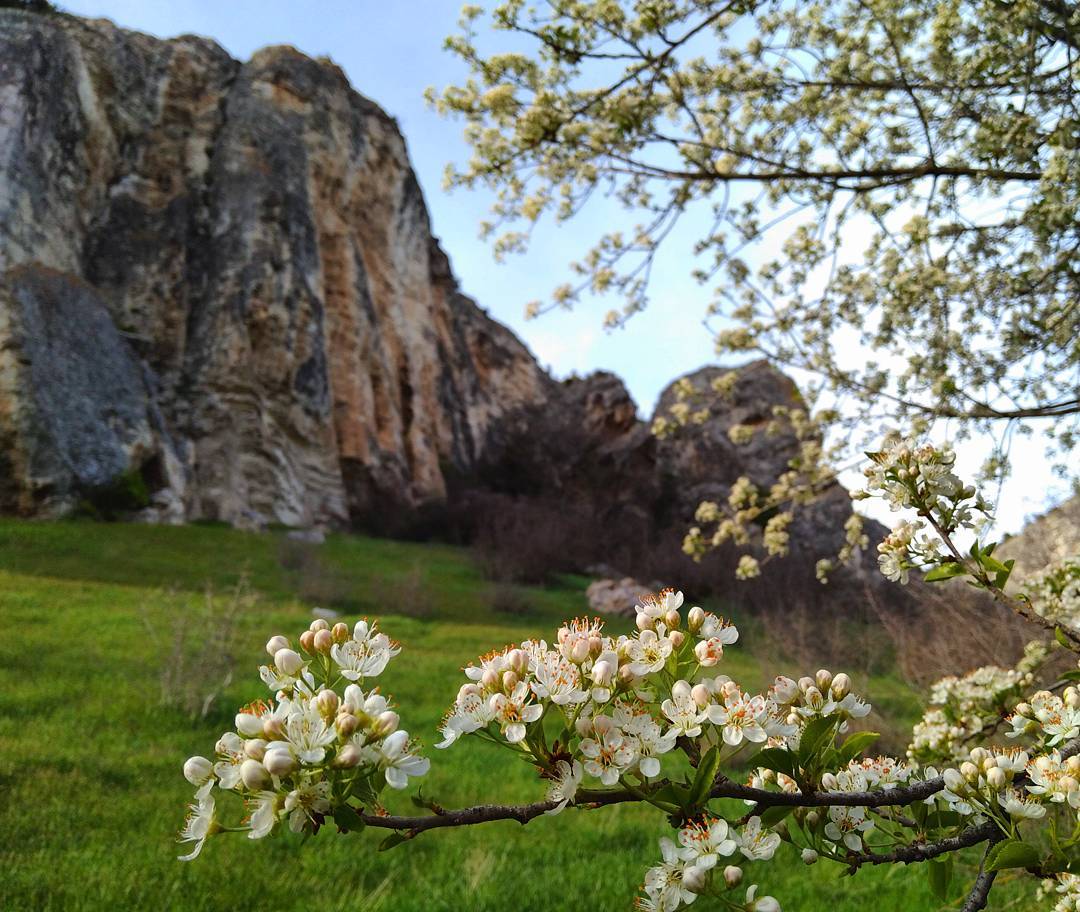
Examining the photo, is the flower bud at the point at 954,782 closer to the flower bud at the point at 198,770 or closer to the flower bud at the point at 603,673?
the flower bud at the point at 603,673

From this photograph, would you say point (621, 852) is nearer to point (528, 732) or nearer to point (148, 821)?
point (148, 821)

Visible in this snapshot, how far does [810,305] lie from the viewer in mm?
4016

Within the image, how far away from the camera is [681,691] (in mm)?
982

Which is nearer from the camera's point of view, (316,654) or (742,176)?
(316,654)

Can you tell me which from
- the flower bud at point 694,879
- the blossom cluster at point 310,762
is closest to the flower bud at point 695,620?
the flower bud at point 694,879

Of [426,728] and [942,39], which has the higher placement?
[942,39]

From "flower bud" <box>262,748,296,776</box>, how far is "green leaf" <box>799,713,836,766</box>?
2.23 feet

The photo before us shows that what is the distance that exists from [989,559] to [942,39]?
2.81 metres

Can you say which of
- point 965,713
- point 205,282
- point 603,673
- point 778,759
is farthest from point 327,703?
point 205,282

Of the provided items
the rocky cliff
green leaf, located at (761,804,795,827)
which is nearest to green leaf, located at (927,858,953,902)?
green leaf, located at (761,804,795,827)

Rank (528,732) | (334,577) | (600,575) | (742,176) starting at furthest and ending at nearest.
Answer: (600,575) → (334,577) → (742,176) → (528,732)

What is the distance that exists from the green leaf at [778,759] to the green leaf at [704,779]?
10 cm

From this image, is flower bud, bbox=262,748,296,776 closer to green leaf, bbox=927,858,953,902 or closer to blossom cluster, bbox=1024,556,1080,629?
green leaf, bbox=927,858,953,902

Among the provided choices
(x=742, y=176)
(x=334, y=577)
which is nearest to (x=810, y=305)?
(x=742, y=176)
